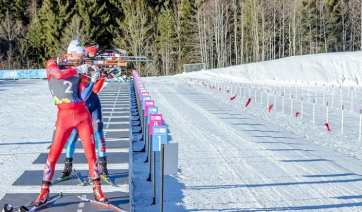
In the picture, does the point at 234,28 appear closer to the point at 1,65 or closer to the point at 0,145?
the point at 1,65

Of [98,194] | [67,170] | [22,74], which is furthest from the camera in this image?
[22,74]

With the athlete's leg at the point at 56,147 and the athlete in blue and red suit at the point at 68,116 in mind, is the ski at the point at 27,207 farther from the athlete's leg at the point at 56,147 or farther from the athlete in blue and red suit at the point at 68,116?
the athlete's leg at the point at 56,147

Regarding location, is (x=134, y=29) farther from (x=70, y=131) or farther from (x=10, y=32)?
(x=70, y=131)

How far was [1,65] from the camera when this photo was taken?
66688mm

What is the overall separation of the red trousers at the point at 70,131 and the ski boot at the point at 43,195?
82 mm

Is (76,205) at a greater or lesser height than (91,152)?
lesser

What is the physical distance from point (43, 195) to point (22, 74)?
51.4m

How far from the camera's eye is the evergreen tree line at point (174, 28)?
70562 millimetres

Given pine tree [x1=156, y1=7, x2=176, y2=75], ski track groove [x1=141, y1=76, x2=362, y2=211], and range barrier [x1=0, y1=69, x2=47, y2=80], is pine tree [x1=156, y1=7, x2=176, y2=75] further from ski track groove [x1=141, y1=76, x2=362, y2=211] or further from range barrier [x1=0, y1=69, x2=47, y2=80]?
ski track groove [x1=141, y1=76, x2=362, y2=211]

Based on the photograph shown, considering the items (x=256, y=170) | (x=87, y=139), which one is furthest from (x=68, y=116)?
(x=256, y=170)

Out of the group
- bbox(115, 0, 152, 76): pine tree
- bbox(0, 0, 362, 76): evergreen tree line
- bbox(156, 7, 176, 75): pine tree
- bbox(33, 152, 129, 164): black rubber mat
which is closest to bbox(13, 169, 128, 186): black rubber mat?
bbox(33, 152, 129, 164): black rubber mat

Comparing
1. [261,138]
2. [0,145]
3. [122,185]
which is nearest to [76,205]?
[122,185]

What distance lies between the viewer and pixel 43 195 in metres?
7.14

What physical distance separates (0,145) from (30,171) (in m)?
4.01
